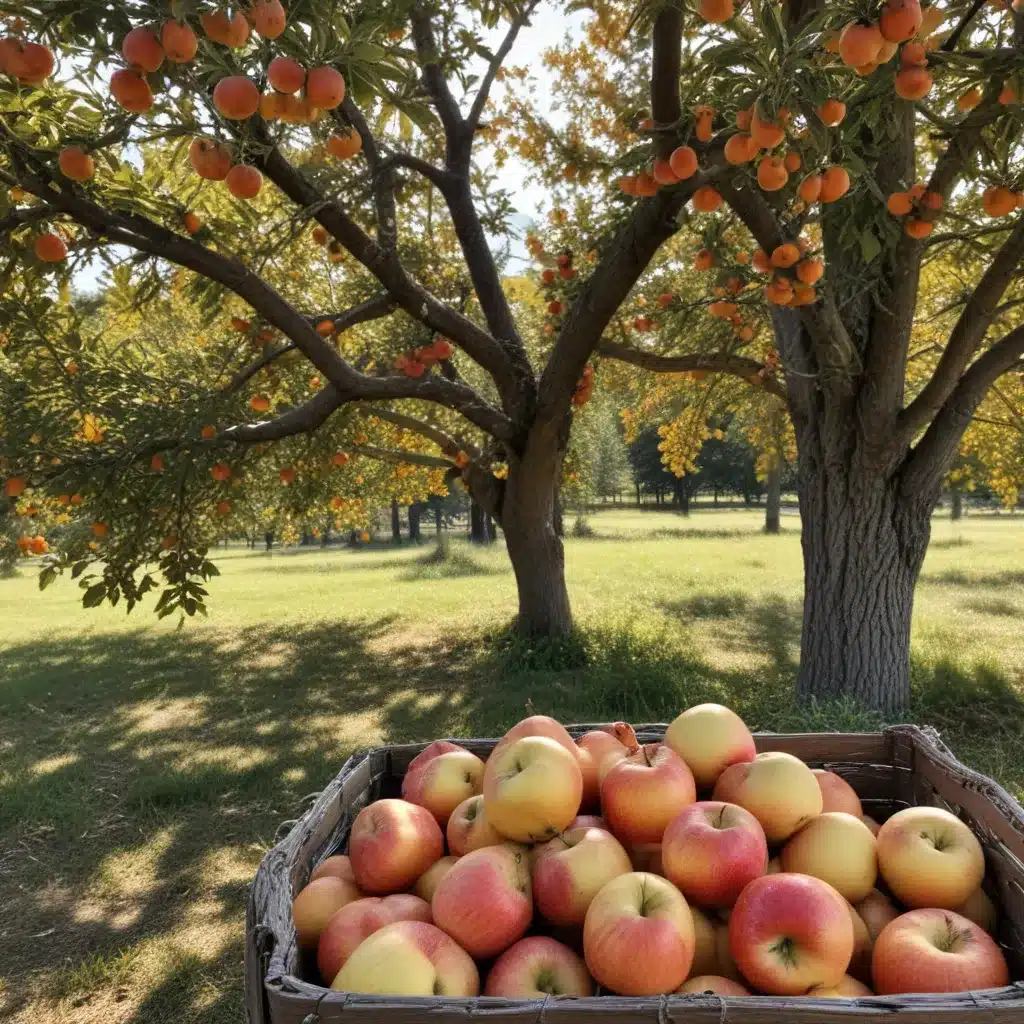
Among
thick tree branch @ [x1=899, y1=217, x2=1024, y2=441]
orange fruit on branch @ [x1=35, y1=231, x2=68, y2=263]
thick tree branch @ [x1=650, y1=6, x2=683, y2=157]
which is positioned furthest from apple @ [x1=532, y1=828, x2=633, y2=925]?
thick tree branch @ [x1=899, y1=217, x2=1024, y2=441]

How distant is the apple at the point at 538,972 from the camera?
140cm

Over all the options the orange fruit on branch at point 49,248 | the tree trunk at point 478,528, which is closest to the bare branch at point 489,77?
the orange fruit on branch at point 49,248

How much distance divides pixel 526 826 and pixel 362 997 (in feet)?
1.81

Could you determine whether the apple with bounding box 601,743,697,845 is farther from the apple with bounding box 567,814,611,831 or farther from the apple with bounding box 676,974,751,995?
the apple with bounding box 676,974,751,995

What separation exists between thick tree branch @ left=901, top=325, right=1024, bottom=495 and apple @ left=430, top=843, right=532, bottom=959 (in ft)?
15.5

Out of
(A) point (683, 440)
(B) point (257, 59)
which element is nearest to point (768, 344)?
(A) point (683, 440)

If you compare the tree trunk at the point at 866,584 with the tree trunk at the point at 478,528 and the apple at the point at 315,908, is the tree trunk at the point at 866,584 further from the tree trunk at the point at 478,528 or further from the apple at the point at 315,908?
the tree trunk at the point at 478,528

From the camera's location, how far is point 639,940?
1335 mm

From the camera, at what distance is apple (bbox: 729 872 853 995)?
133 cm

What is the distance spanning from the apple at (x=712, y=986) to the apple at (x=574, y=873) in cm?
25

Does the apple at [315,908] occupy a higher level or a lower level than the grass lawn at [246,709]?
higher

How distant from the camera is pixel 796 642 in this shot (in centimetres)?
873

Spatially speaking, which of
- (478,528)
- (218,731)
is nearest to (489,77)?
(218,731)

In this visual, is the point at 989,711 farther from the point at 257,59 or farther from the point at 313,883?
the point at 257,59
